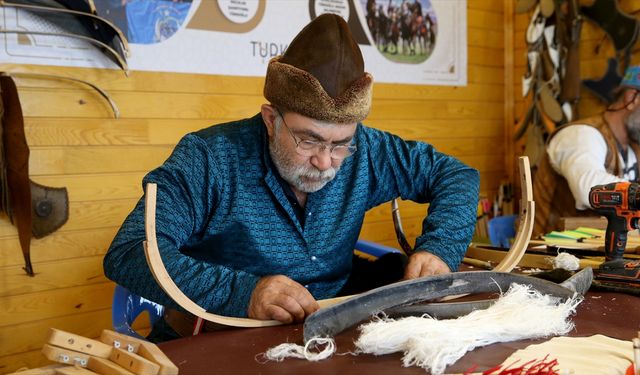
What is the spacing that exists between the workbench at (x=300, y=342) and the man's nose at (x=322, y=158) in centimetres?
51

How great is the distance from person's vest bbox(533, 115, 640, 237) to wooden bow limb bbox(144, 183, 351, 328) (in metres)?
2.31

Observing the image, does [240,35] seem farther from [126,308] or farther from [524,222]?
[524,222]

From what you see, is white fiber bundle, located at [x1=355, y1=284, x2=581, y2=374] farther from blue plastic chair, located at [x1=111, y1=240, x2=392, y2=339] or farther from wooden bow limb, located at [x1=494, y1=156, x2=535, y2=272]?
blue plastic chair, located at [x1=111, y1=240, x2=392, y2=339]

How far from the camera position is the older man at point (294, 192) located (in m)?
1.56

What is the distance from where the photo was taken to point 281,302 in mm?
1447

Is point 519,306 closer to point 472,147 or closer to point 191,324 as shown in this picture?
point 191,324

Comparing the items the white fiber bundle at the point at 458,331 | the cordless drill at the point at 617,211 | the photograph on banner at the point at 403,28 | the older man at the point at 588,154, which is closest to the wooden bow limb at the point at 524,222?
the cordless drill at the point at 617,211

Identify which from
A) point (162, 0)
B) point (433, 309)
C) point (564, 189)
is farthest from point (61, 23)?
point (564, 189)

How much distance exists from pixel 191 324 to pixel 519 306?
79 centimetres

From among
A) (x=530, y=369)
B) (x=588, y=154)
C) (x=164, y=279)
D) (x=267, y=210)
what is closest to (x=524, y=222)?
(x=267, y=210)

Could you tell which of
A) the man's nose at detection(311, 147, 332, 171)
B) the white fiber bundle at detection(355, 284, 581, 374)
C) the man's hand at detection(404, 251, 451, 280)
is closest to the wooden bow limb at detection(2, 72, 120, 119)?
the man's nose at detection(311, 147, 332, 171)

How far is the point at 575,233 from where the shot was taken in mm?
2406

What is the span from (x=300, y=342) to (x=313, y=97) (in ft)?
2.15

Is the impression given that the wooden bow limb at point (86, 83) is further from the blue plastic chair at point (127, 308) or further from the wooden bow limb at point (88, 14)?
the blue plastic chair at point (127, 308)
